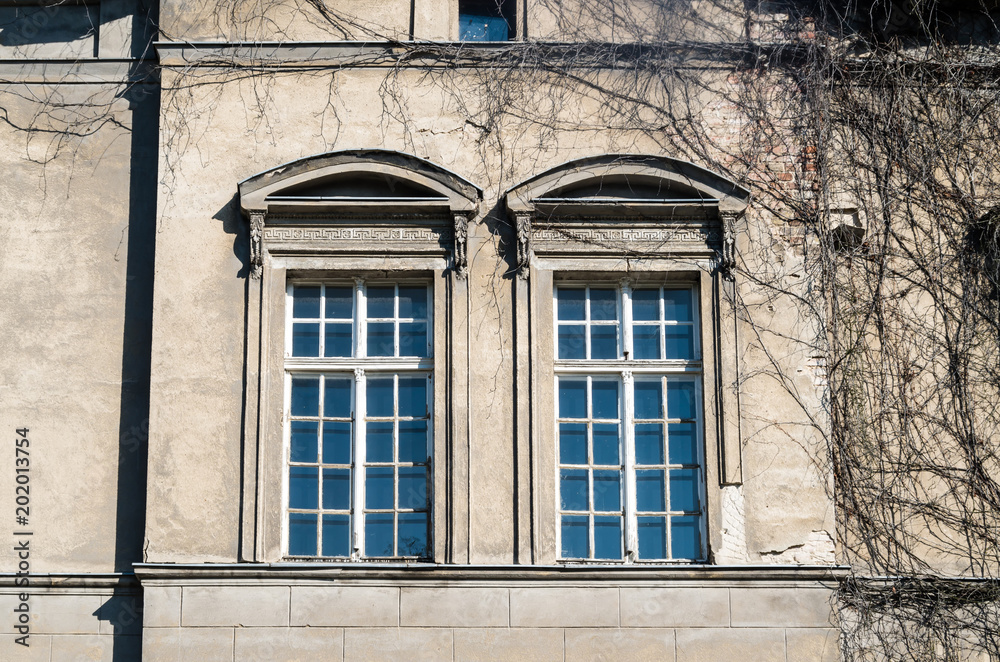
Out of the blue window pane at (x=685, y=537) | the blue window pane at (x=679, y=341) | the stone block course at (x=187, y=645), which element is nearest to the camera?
the stone block course at (x=187, y=645)

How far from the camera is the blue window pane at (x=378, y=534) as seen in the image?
26.3 ft

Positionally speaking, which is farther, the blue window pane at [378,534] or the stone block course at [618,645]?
the blue window pane at [378,534]

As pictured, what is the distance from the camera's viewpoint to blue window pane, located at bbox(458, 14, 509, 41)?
881 centimetres

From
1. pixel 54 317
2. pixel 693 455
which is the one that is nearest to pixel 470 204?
pixel 693 455

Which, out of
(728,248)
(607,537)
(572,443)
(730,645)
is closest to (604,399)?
(572,443)

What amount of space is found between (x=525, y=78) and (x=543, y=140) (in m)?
0.46

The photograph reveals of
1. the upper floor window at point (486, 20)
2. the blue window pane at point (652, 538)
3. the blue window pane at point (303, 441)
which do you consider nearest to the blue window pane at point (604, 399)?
the blue window pane at point (652, 538)

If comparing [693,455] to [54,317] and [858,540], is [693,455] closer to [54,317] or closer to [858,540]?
[858,540]

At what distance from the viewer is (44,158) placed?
863cm

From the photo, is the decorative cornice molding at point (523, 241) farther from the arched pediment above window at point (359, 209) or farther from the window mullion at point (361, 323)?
the window mullion at point (361, 323)

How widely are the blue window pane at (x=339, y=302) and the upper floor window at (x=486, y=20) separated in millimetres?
1992

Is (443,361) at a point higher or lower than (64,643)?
higher

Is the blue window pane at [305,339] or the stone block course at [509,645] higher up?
the blue window pane at [305,339]

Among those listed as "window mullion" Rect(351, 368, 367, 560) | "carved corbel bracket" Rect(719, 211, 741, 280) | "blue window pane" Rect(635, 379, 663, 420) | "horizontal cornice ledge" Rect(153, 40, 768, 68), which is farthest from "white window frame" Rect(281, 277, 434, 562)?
"carved corbel bracket" Rect(719, 211, 741, 280)
